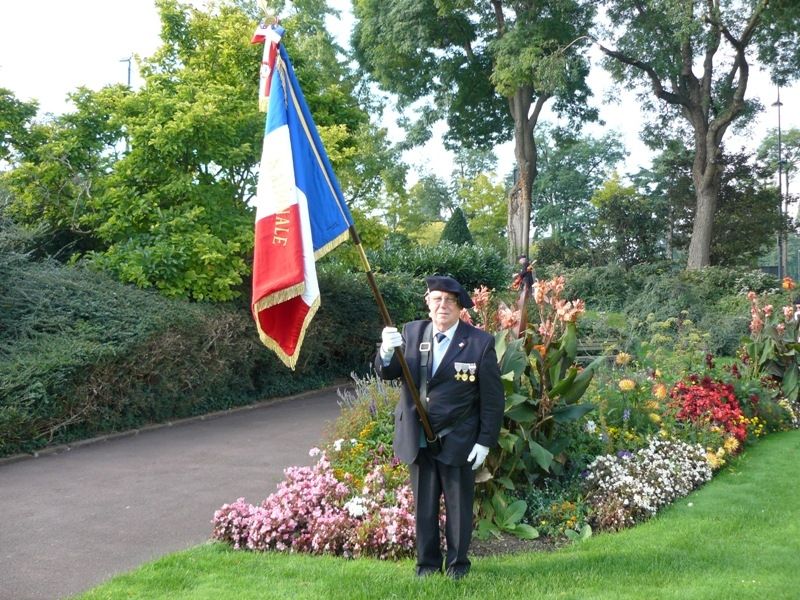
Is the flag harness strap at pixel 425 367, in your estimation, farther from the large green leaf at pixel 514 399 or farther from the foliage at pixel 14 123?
the foliage at pixel 14 123

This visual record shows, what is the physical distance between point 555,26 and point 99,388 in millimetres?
22321

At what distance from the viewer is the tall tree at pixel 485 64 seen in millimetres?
26469

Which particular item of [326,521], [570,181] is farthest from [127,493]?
[570,181]

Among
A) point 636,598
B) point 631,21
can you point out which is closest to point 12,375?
point 636,598

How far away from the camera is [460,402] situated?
456 centimetres

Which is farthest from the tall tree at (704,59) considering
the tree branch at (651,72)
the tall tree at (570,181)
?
the tall tree at (570,181)

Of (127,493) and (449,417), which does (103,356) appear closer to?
(127,493)

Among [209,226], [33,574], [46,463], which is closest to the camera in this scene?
[33,574]

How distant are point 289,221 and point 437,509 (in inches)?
74.1

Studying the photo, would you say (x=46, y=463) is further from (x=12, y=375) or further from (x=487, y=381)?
(x=487, y=381)

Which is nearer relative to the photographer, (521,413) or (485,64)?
(521,413)

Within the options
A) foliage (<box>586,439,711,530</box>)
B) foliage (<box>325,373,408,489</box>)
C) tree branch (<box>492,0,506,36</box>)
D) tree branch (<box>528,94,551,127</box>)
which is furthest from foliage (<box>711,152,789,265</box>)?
foliage (<box>325,373,408,489</box>)

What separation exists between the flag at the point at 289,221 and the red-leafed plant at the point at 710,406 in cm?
490

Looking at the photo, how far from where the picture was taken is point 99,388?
9.40m
